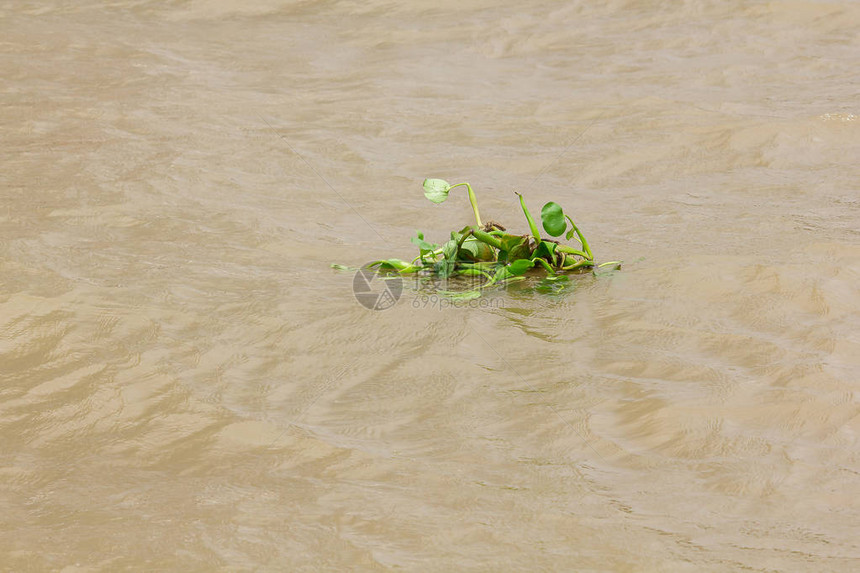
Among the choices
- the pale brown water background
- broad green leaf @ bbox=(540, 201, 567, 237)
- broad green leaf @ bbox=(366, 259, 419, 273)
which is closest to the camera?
the pale brown water background

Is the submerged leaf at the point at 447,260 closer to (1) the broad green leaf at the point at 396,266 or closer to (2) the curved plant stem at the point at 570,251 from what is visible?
(1) the broad green leaf at the point at 396,266

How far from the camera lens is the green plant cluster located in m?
3.34

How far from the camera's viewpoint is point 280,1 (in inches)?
305

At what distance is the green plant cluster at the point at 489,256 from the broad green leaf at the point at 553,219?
1 centimetres

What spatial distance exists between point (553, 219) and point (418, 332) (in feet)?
2.19

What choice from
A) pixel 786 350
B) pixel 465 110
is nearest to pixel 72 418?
pixel 786 350

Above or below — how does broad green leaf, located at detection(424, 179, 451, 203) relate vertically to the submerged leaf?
above

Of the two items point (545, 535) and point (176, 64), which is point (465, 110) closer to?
point (176, 64)

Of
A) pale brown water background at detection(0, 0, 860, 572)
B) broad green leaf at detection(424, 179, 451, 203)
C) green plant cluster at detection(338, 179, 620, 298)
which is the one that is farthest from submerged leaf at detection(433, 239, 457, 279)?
pale brown water background at detection(0, 0, 860, 572)

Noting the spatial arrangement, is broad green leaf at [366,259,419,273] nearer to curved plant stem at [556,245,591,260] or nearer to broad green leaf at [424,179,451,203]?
broad green leaf at [424,179,451,203]

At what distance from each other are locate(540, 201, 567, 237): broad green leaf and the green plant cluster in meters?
0.01

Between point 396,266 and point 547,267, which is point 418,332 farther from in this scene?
point 547,267

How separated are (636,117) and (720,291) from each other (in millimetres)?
2285

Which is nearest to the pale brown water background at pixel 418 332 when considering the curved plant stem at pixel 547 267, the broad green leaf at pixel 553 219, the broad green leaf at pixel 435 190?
the curved plant stem at pixel 547 267
